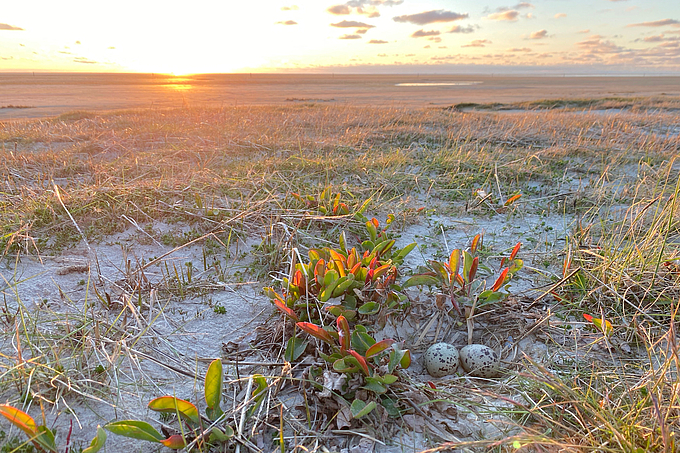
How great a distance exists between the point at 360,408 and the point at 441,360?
0.63 meters

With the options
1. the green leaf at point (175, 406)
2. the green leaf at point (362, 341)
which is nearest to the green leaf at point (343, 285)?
the green leaf at point (362, 341)

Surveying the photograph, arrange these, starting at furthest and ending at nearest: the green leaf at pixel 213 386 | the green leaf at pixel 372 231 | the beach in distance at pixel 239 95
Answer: the beach in distance at pixel 239 95 → the green leaf at pixel 372 231 → the green leaf at pixel 213 386

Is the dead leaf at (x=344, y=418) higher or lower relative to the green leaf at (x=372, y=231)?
lower

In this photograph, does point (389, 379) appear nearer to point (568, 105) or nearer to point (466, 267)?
point (466, 267)

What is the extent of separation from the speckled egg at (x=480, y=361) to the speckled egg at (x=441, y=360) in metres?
0.07

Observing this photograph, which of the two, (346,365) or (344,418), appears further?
(346,365)

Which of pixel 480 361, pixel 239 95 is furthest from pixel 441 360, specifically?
pixel 239 95

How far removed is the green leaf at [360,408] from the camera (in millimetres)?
1712

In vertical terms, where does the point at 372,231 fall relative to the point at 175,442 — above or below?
above

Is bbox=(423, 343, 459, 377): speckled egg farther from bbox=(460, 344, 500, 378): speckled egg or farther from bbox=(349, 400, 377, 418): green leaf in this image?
bbox=(349, 400, 377, 418): green leaf

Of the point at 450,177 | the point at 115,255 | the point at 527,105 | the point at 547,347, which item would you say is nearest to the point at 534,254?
the point at 547,347

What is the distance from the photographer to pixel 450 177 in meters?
5.05

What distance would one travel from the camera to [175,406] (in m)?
1.65

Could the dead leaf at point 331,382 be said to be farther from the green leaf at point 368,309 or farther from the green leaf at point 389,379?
the green leaf at point 368,309
